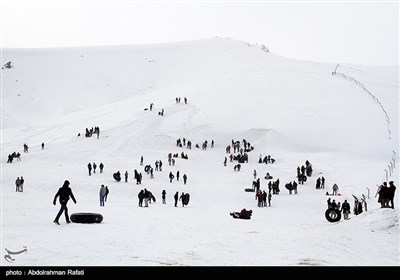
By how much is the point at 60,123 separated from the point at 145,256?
60.9 meters

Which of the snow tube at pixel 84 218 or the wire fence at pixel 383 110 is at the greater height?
the wire fence at pixel 383 110

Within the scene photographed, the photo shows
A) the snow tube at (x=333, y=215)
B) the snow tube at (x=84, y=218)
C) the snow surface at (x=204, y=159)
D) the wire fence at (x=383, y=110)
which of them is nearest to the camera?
the snow surface at (x=204, y=159)

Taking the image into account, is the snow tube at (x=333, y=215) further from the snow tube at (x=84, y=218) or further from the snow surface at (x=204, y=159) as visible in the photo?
the snow tube at (x=84, y=218)

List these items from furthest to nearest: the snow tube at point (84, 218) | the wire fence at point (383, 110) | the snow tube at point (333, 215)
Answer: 1. the wire fence at point (383, 110)
2. the snow tube at point (333, 215)
3. the snow tube at point (84, 218)

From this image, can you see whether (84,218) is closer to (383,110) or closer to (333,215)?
(333,215)

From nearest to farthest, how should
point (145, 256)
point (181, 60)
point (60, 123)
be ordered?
point (145, 256), point (60, 123), point (181, 60)

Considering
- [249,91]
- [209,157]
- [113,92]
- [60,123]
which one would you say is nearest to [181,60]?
[113,92]

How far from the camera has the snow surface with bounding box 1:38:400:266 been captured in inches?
471

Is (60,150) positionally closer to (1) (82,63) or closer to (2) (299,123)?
(2) (299,123)

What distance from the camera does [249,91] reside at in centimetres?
7456

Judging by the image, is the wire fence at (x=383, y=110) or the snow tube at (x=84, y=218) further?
the wire fence at (x=383, y=110)

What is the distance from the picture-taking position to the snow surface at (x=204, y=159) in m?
12.0

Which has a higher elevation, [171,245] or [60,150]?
[60,150]

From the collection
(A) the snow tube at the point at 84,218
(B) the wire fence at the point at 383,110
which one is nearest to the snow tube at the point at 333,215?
(A) the snow tube at the point at 84,218
